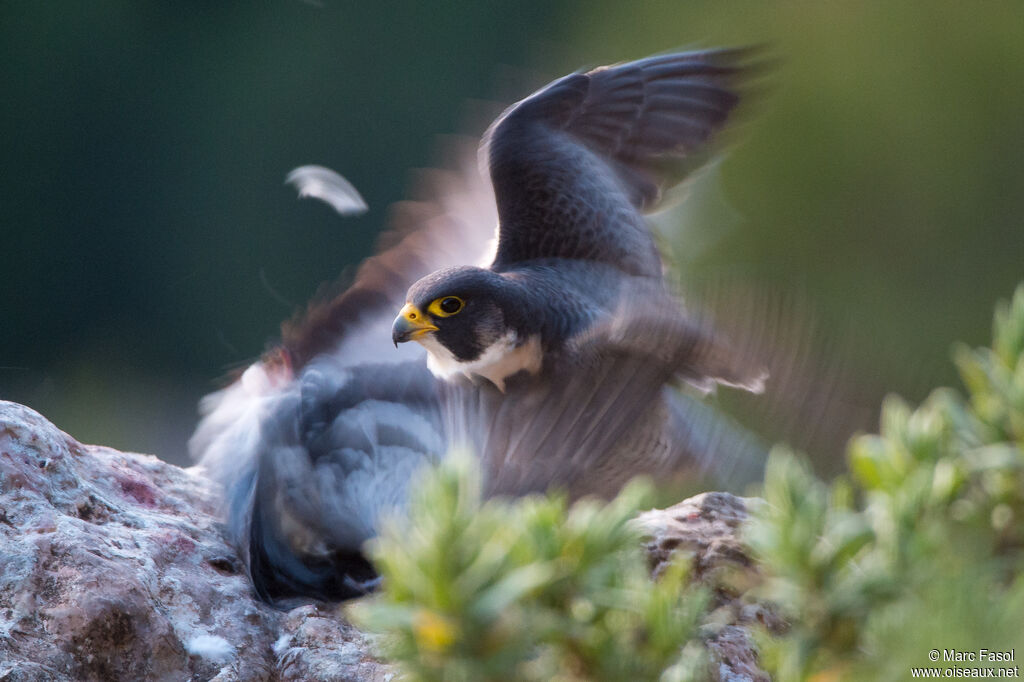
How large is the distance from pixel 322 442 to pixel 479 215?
91 centimetres

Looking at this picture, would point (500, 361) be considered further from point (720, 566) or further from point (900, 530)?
point (900, 530)

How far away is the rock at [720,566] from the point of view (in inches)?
31.8

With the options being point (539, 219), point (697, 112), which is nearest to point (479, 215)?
point (539, 219)

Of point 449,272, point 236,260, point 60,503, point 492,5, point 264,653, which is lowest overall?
point 236,260

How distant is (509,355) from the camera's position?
1526mm

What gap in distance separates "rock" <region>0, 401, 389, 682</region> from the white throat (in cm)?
53

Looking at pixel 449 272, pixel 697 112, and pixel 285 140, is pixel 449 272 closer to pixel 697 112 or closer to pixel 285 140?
pixel 697 112

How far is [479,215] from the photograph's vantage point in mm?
2027

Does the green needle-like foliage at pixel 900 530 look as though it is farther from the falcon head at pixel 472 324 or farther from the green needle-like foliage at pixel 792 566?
the falcon head at pixel 472 324

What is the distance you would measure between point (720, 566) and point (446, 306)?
79 cm

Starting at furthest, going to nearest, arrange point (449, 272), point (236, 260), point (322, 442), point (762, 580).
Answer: point (236, 260) < point (449, 272) < point (322, 442) < point (762, 580)

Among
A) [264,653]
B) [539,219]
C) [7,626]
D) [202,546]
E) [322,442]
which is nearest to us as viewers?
[7,626]

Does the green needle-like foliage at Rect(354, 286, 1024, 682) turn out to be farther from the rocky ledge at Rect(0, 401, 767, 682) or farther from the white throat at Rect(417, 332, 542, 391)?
the white throat at Rect(417, 332, 542, 391)

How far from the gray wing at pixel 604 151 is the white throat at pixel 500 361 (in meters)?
0.32
